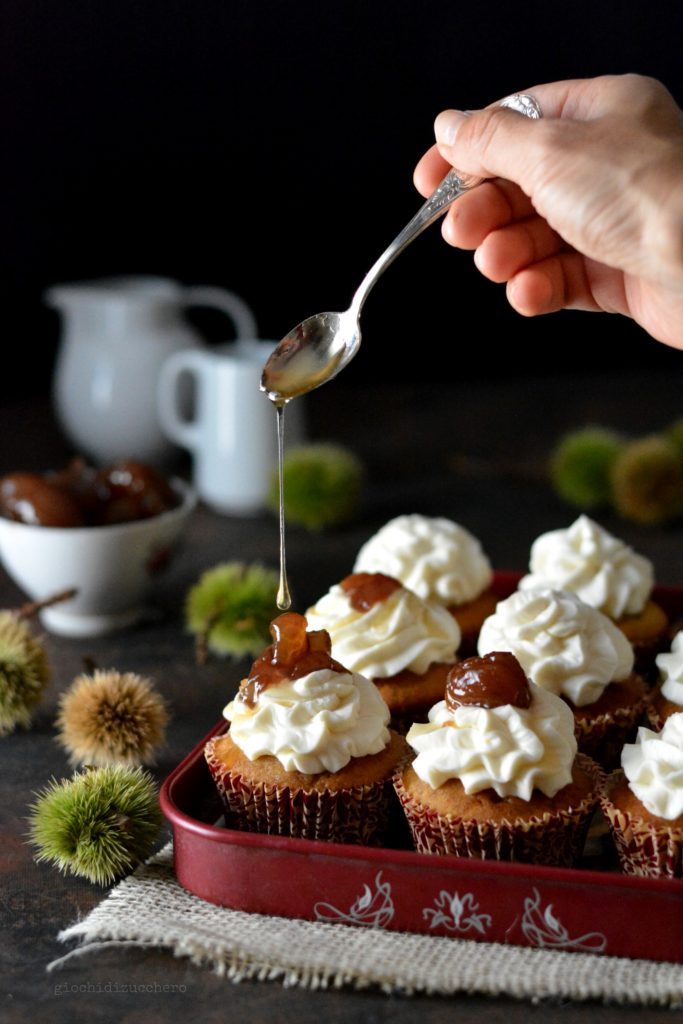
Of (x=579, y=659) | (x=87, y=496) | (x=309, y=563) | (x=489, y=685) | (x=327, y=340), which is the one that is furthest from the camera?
(x=309, y=563)

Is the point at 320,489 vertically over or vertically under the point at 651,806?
under

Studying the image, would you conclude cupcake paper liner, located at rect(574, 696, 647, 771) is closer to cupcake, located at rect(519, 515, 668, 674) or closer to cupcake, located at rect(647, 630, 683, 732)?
cupcake, located at rect(647, 630, 683, 732)

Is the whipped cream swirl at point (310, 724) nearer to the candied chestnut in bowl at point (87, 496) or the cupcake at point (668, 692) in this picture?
the cupcake at point (668, 692)

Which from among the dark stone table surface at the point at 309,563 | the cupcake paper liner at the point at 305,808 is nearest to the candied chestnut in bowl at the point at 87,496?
the dark stone table surface at the point at 309,563

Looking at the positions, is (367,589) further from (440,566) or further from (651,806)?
(651,806)

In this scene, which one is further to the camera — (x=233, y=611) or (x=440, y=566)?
(x=233, y=611)

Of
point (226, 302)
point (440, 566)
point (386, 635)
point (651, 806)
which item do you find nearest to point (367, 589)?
point (386, 635)

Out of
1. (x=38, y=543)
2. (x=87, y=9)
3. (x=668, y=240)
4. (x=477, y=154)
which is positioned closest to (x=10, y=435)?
(x=87, y=9)
